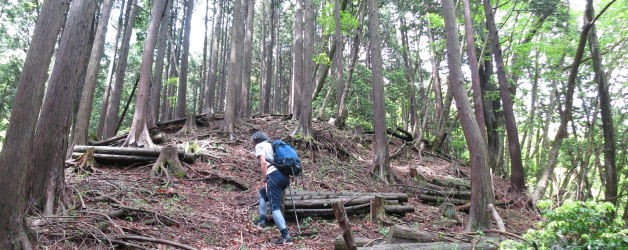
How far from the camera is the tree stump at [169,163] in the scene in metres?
8.10

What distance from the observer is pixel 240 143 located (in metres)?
12.3

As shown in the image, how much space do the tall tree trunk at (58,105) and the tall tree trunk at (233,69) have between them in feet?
25.5

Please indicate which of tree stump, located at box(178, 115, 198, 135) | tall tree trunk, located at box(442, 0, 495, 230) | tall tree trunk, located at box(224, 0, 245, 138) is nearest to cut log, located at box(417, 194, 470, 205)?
tall tree trunk, located at box(442, 0, 495, 230)

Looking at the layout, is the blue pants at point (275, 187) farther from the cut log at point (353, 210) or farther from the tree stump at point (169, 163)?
the tree stump at point (169, 163)

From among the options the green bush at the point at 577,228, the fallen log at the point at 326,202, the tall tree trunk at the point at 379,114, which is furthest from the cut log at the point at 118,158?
the green bush at the point at 577,228

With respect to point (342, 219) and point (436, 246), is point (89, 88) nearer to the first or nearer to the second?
point (342, 219)

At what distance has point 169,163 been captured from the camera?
8.44 meters

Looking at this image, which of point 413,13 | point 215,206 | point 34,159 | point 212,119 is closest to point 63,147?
point 34,159

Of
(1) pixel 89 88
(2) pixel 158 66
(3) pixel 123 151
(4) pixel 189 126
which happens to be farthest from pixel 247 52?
(3) pixel 123 151

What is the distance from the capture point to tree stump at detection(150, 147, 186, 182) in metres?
8.10

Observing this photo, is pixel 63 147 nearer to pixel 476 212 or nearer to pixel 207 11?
pixel 476 212

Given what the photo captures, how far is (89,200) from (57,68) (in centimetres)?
239

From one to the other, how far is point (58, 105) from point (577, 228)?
6.21 m

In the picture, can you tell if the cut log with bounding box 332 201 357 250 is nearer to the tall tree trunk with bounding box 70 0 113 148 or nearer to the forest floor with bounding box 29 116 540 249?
the forest floor with bounding box 29 116 540 249
